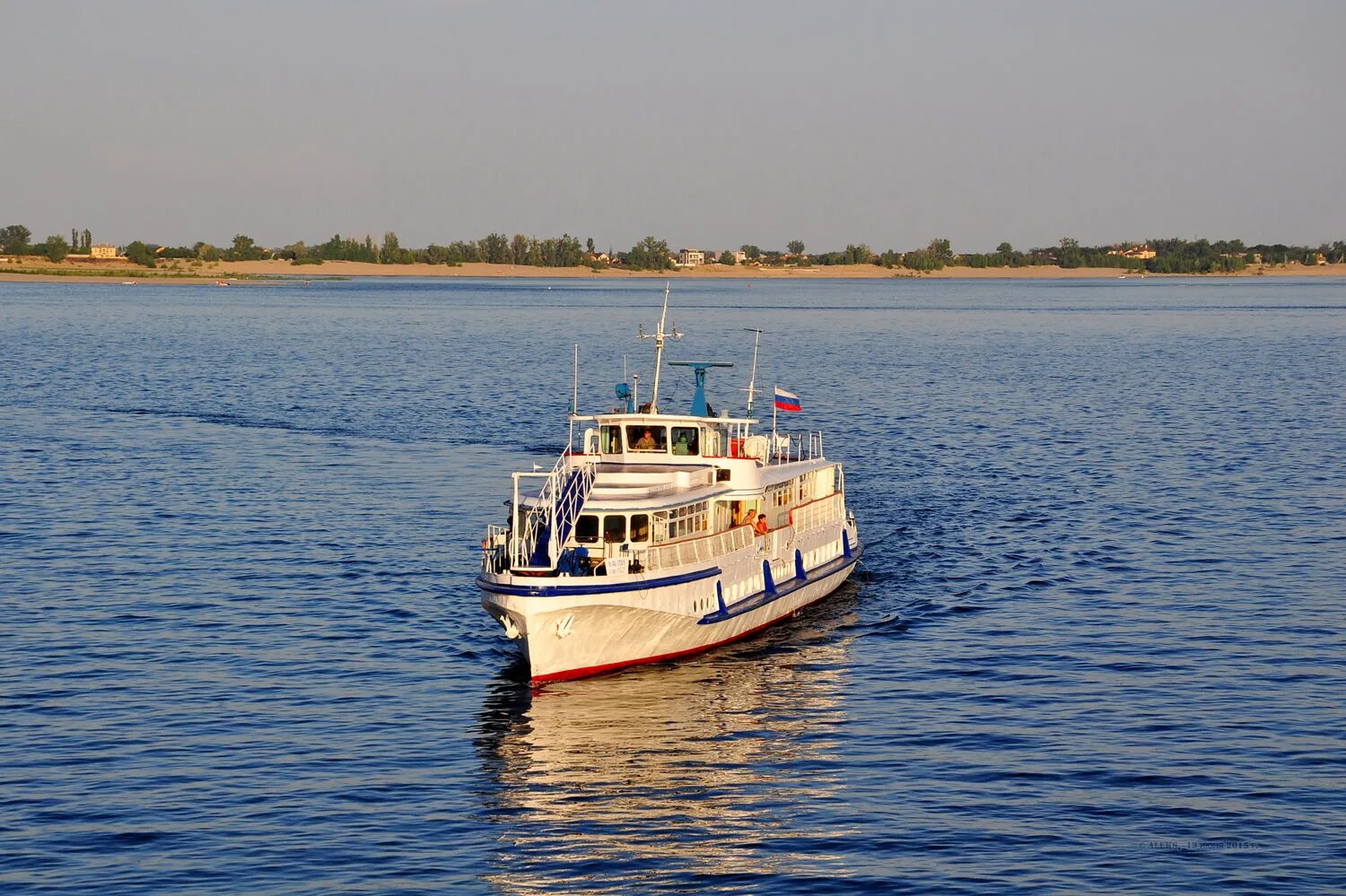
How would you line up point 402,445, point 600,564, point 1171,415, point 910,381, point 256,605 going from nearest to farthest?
point 600,564
point 256,605
point 402,445
point 1171,415
point 910,381

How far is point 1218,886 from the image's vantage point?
27.6m

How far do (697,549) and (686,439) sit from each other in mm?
5583

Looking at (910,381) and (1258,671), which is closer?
(1258,671)

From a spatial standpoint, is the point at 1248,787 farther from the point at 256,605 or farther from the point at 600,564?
the point at 256,605

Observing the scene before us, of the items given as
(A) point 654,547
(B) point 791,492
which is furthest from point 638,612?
(B) point 791,492

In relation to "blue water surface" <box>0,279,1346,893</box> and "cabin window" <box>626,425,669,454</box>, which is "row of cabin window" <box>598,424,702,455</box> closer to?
"cabin window" <box>626,425,669,454</box>

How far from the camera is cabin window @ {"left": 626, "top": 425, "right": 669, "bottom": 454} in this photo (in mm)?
47594

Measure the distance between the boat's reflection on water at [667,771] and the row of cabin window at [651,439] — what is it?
669cm

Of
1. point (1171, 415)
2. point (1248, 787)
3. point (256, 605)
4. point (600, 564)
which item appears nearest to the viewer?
point (1248, 787)

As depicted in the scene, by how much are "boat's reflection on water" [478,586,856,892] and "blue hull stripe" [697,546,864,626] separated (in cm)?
128

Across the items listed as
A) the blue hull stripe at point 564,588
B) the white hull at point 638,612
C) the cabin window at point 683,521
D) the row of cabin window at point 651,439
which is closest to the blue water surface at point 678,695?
the white hull at point 638,612

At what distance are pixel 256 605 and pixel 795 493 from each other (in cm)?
1741

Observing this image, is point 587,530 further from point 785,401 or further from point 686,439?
point 785,401

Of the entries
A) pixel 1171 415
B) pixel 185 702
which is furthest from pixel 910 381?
pixel 185 702
